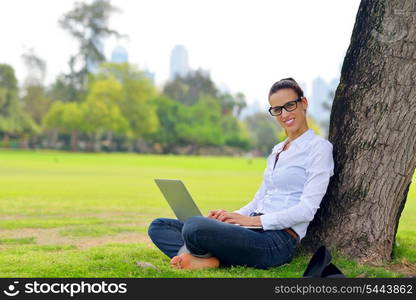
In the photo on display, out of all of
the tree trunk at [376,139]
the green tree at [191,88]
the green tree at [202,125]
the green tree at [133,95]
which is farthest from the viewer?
the green tree at [191,88]

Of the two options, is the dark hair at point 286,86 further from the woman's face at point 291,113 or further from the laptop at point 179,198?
the laptop at point 179,198

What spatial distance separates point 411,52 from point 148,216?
712 cm

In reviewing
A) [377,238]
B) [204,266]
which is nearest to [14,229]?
[204,266]

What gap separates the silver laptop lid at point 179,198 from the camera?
5.10 metres

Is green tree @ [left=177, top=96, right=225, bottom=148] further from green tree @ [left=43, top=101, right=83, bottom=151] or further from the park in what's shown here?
the park

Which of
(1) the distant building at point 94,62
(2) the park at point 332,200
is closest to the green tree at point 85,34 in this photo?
(1) the distant building at point 94,62

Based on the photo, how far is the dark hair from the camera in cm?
503

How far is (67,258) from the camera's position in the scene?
5945 mm

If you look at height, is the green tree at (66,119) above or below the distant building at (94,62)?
below

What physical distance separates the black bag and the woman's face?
44.6 inches

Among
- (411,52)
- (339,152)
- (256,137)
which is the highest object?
(411,52)

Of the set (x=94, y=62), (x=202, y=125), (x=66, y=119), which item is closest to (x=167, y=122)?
(x=202, y=125)

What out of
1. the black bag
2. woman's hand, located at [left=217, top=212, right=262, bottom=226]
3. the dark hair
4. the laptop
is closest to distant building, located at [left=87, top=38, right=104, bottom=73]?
the laptop

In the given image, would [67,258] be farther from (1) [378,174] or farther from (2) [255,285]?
(1) [378,174]
